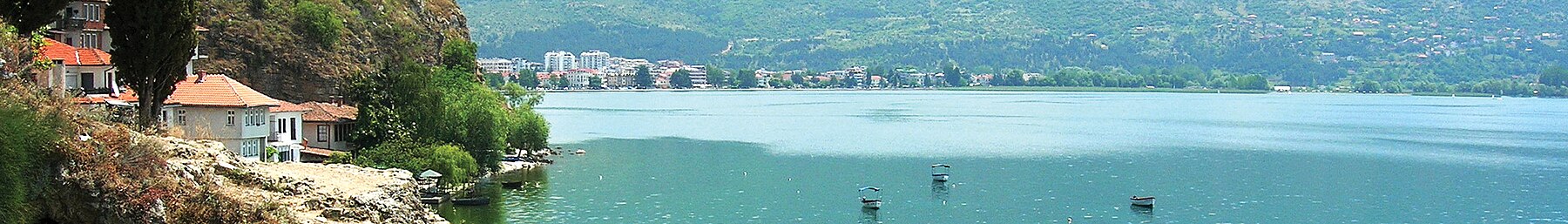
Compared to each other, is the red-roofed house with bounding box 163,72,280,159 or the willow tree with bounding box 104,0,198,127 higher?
the willow tree with bounding box 104,0,198,127

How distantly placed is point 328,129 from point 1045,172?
89.0 ft

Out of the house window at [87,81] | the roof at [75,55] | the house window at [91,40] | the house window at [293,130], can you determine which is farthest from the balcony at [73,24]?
the house window at [87,81]

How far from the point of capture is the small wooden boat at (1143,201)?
5028 centimetres

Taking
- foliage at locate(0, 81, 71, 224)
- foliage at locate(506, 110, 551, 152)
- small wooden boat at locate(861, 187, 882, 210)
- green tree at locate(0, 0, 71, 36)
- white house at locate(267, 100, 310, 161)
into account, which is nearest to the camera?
foliage at locate(0, 81, 71, 224)

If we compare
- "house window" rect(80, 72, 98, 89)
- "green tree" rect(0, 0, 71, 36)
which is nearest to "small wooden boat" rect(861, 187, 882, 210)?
"house window" rect(80, 72, 98, 89)

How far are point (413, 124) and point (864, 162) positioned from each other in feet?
77.0

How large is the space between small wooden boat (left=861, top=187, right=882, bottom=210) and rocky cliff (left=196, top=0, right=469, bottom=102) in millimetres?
16805

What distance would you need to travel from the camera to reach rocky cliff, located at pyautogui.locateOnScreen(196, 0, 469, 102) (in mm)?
57375

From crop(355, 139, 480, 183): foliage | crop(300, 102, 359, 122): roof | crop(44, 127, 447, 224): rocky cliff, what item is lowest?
crop(355, 139, 480, 183): foliage

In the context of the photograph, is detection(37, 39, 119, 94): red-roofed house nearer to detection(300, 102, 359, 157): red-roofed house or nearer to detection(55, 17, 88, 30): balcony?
detection(55, 17, 88, 30): balcony

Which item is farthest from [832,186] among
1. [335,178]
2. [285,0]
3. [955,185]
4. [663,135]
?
[663,135]

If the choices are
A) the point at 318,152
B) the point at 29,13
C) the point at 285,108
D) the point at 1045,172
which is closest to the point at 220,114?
the point at 285,108

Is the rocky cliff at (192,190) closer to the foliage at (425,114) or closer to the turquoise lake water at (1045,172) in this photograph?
the turquoise lake water at (1045,172)

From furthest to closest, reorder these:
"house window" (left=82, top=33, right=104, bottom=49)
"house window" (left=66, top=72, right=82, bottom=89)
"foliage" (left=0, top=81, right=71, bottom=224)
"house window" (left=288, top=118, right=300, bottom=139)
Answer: "house window" (left=288, top=118, right=300, bottom=139) < "house window" (left=82, top=33, right=104, bottom=49) < "house window" (left=66, top=72, right=82, bottom=89) < "foliage" (left=0, top=81, right=71, bottom=224)
